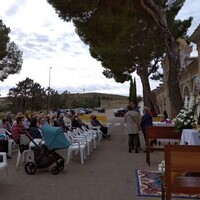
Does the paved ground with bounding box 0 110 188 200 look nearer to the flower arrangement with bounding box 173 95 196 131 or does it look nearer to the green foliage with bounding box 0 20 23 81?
the flower arrangement with bounding box 173 95 196 131

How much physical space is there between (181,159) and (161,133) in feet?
22.1

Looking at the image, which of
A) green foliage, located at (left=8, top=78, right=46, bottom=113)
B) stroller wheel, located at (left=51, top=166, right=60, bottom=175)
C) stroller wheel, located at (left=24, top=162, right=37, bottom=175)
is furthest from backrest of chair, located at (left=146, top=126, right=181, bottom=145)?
green foliage, located at (left=8, top=78, right=46, bottom=113)

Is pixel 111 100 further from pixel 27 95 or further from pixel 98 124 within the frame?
pixel 98 124

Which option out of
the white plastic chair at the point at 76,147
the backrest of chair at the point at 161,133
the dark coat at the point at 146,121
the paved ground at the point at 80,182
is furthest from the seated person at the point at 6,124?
the backrest of chair at the point at 161,133

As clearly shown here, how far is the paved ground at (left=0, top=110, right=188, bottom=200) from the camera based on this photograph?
7.77 meters

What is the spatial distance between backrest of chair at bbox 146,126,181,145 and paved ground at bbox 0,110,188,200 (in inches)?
30.7

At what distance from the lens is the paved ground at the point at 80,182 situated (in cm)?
777

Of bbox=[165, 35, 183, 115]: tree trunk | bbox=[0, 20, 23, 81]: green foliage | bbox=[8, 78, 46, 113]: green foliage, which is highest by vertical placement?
bbox=[0, 20, 23, 81]: green foliage

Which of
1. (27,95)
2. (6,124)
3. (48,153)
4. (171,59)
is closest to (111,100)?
(27,95)

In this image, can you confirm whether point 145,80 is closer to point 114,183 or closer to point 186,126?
point 186,126

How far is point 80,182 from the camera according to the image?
9141mm

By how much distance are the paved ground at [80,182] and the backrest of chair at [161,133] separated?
779 mm

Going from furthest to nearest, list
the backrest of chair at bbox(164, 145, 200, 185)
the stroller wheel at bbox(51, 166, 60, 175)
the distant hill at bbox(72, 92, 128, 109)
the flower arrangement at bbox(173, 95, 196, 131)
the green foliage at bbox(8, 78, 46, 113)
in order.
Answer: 1. the distant hill at bbox(72, 92, 128, 109)
2. the green foliage at bbox(8, 78, 46, 113)
3. the flower arrangement at bbox(173, 95, 196, 131)
4. the stroller wheel at bbox(51, 166, 60, 175)
5. the backrest of chair at bbox(164, 145, 200, 185)

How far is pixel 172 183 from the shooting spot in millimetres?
6250
